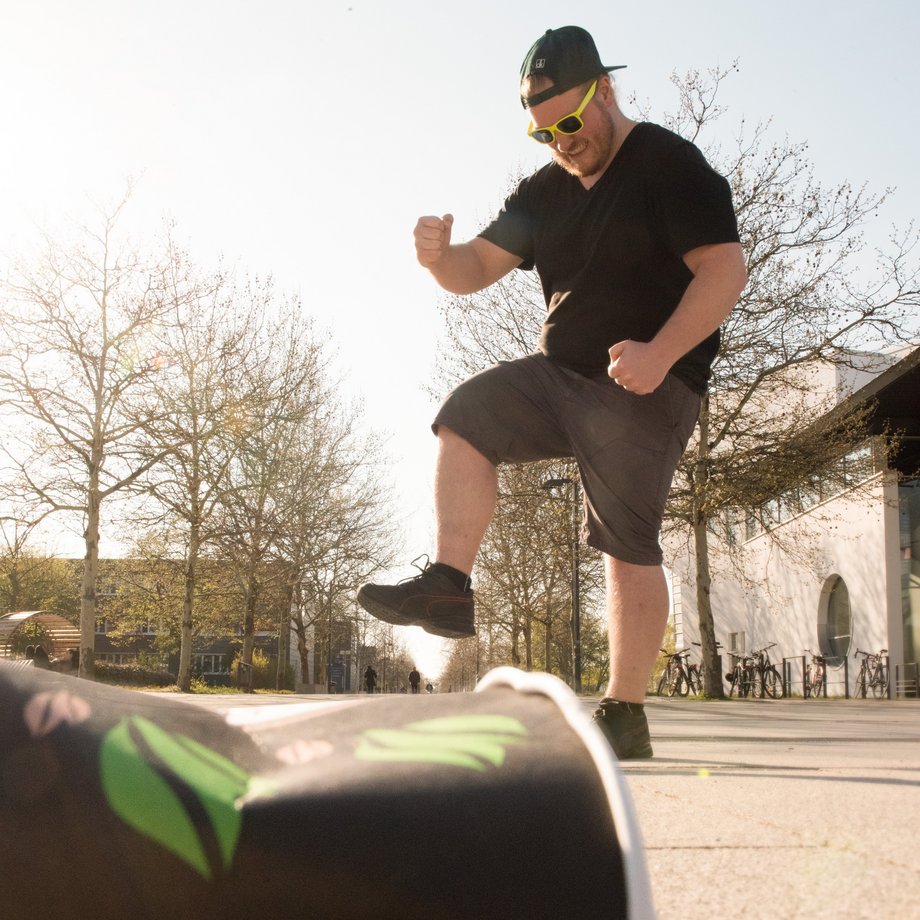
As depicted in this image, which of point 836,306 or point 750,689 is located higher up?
point 836,306

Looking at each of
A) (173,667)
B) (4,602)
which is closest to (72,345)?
(4,602)

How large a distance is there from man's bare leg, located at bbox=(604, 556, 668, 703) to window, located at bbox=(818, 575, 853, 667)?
26231 mm

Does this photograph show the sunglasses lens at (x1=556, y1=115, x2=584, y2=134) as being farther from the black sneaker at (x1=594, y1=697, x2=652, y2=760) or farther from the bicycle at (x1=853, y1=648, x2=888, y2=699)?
the bicycle at (x1=853, y1=648, x2=888, y2=699)

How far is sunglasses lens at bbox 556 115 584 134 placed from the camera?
2695mm

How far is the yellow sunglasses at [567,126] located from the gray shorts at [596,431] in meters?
0.62

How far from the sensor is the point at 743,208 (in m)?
18.2

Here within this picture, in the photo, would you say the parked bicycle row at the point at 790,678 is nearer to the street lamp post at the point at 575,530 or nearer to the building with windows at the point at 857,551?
the building with windows at the point at 857,551

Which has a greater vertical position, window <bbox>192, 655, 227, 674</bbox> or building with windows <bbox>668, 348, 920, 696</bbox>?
building with windows <bbox>668, 348, 920, 696</bbox>

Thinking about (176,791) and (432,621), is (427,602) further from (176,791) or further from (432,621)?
(176,791)

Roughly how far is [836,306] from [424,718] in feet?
59.2

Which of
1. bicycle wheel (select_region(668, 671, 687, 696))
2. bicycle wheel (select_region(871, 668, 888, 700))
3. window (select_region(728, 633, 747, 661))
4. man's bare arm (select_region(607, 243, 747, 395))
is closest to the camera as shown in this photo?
man's bare arm (select_region(607, 243, 747, 395))

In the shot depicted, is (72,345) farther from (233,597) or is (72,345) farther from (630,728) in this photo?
(630,728)

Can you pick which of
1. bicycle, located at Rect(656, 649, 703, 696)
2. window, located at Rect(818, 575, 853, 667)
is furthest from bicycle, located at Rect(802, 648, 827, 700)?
bicycle, located at Rect(656, 649, 703, 696)

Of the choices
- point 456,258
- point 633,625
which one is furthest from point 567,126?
point 633,625
